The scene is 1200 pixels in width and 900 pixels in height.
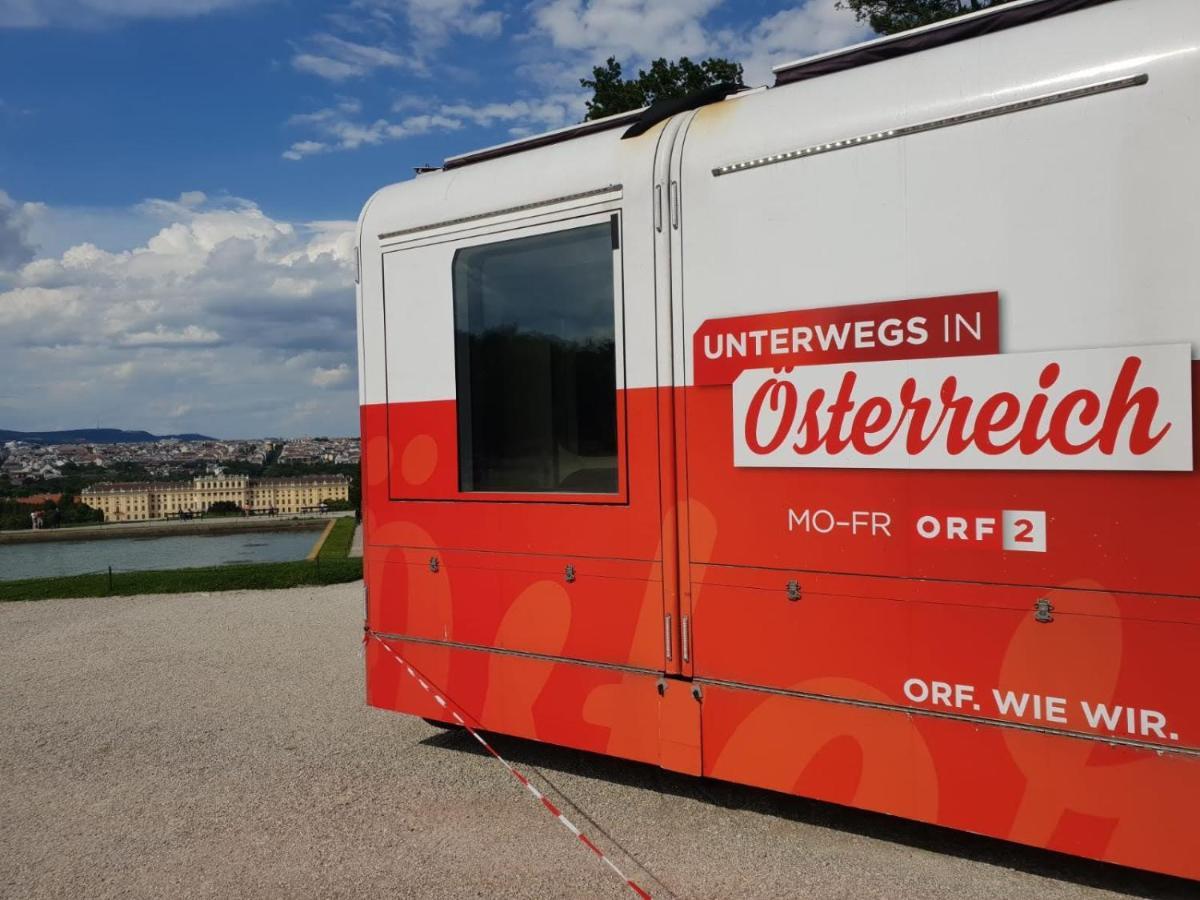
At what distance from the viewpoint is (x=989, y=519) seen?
3271 mm

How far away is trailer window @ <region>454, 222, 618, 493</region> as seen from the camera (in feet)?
13.9

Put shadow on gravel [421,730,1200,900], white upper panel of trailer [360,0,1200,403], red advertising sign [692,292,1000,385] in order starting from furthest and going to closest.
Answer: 1. shadow on gravel [421,730,1200,900]
2. red advertising sign [692,292,1000,385]
3. white upper panel of trailer [360,0,1200,403]

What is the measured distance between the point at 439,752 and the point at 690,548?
2.31m

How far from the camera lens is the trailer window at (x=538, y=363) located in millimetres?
4227

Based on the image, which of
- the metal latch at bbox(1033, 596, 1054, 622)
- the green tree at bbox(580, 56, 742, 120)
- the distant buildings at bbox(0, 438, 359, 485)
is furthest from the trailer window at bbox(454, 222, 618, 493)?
the distant buildings at bbox(0, 438, 359, 485)

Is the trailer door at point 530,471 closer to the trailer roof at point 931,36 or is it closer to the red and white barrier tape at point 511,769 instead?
the red and white barrier tape at point 511,769

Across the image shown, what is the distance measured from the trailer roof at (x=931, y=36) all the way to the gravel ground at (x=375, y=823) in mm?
3227

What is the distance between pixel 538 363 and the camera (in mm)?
4426

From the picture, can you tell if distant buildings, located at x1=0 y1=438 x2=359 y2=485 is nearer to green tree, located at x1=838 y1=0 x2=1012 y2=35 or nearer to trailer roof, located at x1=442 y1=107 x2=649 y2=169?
green tree, located at x1=838 y1=0 x2=1012 y2=35

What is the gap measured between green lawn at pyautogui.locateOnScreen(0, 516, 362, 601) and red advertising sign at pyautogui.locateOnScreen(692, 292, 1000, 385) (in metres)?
10.0

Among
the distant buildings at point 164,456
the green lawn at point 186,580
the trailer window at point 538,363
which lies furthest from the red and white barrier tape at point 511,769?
the distant buildings at point 164,456

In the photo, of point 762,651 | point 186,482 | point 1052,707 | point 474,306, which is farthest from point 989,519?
point 186,482

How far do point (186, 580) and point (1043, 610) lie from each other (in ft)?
39.3

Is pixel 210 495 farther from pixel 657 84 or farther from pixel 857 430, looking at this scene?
pixel 857 430
